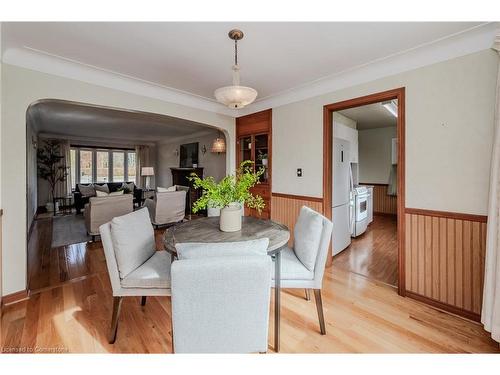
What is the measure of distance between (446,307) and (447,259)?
42 cm

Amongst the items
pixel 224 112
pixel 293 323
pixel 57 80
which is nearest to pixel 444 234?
pixel 293 323

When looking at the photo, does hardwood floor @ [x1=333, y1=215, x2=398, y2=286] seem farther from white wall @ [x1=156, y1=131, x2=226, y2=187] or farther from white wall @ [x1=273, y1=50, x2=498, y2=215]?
white wall @ [x1=156, y1=131, x2=226, y2=187]

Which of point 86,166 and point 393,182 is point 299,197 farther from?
point 86,166

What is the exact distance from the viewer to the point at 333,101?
2.80m

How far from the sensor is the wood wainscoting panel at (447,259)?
6.15ft

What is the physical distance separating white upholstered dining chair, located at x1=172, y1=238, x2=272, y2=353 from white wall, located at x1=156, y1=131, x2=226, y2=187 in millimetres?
4868

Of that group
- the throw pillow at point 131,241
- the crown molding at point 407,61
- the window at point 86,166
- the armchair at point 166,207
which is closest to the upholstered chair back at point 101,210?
the armchair at point 166,207

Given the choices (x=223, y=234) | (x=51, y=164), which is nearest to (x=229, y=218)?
(x=223, y=234)

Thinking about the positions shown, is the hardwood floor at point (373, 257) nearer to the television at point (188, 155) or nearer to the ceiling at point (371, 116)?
the ceiling at point (371, 116)

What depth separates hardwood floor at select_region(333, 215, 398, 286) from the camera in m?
2.72

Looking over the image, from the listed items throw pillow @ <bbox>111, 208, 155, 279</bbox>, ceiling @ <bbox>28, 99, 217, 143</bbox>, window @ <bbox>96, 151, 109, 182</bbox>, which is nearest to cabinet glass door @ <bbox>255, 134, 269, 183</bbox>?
ceiling @ <bbox>28, 99, 217, 143</bbox>

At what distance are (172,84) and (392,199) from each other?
5712 mm

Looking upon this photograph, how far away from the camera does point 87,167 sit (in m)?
7.99
